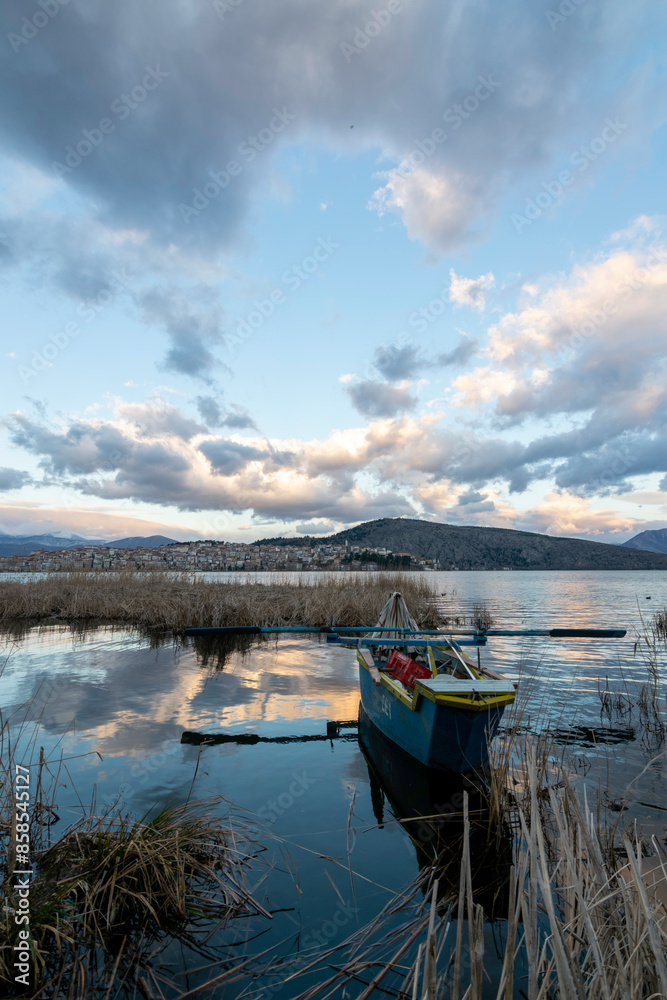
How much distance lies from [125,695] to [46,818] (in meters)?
4.98

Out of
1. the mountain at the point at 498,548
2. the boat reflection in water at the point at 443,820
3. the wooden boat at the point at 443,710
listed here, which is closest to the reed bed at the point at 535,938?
the boat reflection in water at the point at 443,820

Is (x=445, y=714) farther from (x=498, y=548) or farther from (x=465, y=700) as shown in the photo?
(x=498, y=548)

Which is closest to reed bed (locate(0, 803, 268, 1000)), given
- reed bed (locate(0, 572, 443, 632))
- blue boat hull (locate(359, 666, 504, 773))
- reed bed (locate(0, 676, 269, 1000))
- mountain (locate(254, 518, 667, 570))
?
reed bed (locate(0, 676, 269, 1000))

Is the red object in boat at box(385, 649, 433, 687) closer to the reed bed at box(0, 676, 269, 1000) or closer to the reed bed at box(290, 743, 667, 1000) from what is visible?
the reed bed at box(290, 743, 667, 1000)

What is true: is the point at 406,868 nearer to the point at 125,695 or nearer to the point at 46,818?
the point at 46,818

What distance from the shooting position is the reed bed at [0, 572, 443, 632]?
17359mm

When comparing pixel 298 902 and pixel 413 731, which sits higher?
pixel 413 731

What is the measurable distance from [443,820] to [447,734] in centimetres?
86

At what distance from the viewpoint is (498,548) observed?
14738cm

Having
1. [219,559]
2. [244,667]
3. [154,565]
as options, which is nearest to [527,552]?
[219,559]

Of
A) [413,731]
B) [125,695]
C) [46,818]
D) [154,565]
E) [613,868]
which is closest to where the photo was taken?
[613,868]

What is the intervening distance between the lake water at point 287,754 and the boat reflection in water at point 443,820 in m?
0.04

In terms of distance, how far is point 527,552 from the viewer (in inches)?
5782

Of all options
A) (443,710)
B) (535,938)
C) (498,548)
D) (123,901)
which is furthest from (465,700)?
(498,548)
